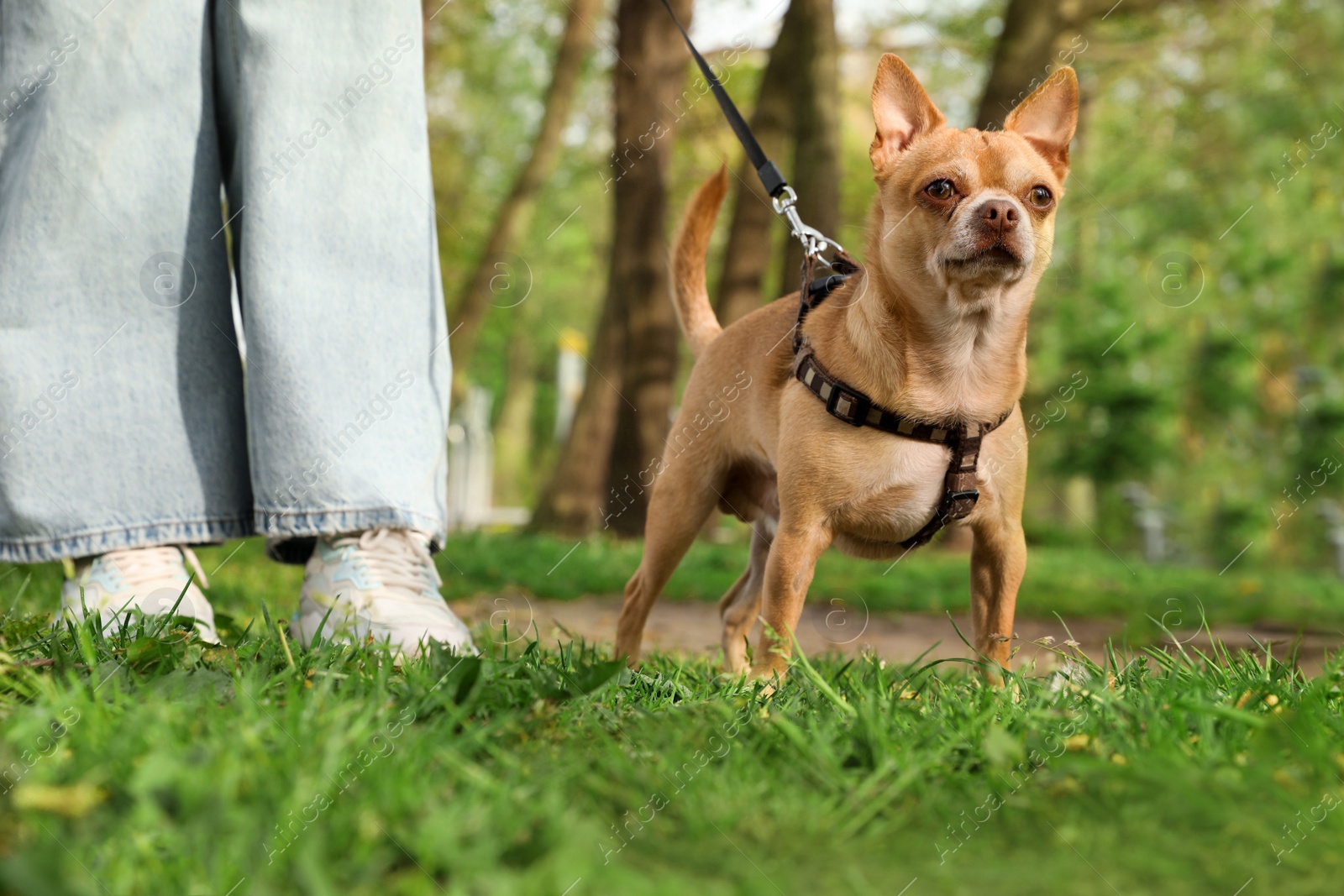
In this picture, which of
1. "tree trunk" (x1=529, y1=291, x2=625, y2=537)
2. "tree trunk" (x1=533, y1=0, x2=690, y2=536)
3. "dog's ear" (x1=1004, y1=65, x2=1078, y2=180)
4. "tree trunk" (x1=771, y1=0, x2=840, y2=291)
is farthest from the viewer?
"tree trunk" (x1=529, y1=291, x2=625, y2=537)

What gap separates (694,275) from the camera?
3834 mm

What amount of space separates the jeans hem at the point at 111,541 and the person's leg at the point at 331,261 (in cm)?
20

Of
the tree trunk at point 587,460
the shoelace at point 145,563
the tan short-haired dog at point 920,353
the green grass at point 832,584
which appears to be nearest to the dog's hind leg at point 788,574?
the tan short-haired dog at point 920,353

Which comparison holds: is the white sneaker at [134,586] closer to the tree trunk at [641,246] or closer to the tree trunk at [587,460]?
the tree trunk at [641,246]

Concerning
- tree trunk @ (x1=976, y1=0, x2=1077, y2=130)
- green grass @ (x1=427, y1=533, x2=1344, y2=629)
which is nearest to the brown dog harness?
green grass @ (x1=427, y1=533, x2=1344, y2=629)

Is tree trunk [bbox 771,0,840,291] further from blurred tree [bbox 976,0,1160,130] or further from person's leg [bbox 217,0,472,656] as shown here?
person's leg [bbox 217,0,472,656]

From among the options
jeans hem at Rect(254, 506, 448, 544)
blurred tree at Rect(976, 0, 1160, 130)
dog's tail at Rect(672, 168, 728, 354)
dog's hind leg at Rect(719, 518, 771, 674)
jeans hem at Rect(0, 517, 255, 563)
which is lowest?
dog's hind leg at Rect(719, 518, 771, 674)

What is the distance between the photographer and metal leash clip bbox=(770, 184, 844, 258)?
3350 millimetres

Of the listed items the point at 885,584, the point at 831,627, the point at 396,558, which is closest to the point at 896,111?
Result: the point at 396,558

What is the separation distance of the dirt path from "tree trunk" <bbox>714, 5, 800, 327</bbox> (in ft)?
14.1

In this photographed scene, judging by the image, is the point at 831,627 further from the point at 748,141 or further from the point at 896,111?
the point at 896,111

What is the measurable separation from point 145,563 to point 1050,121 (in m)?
2.69

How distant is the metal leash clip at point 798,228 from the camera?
3350 mm

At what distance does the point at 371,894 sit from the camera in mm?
1230
